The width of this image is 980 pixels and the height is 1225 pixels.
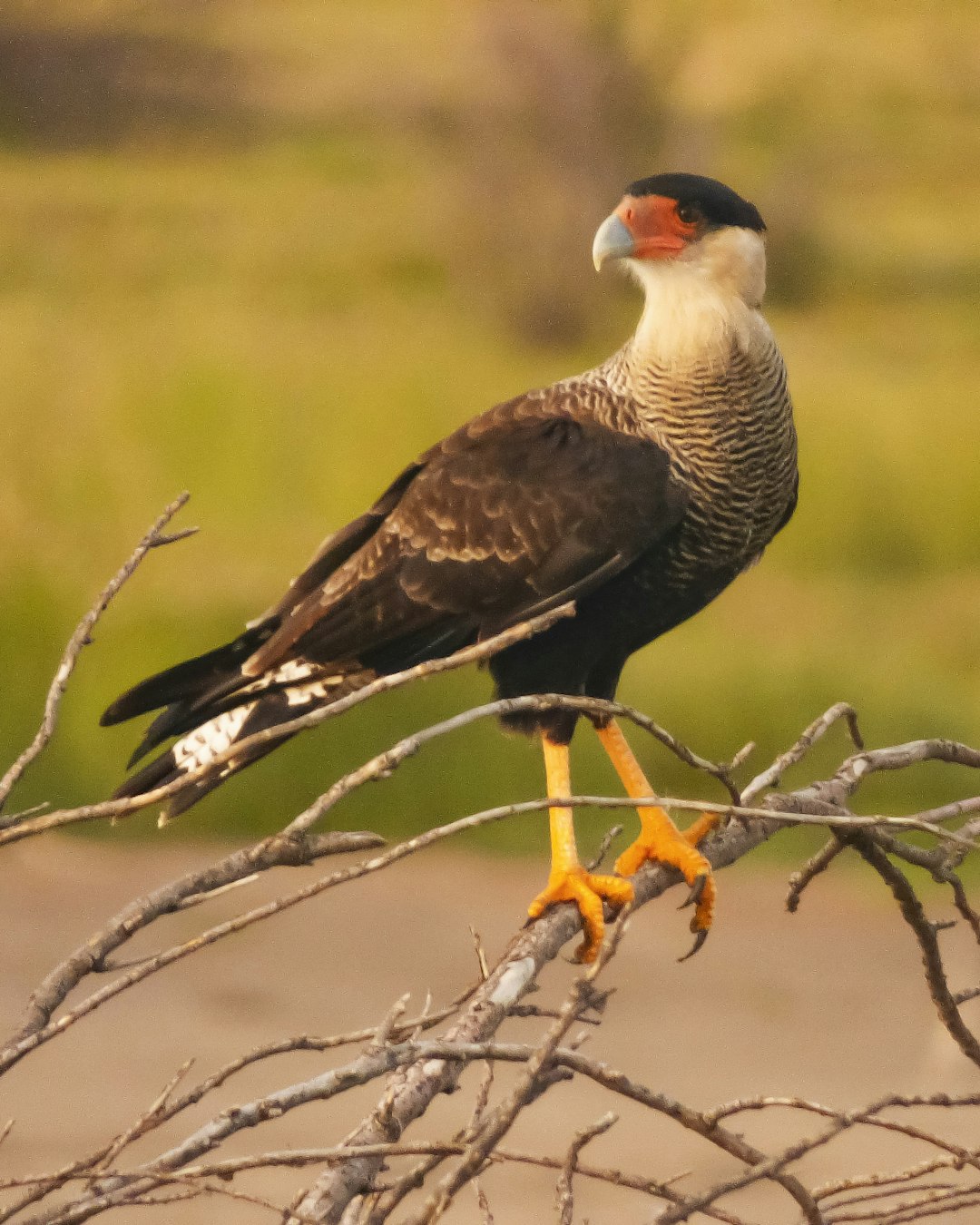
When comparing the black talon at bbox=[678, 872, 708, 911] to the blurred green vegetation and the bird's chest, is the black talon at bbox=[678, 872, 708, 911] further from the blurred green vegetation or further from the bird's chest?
the blurred green vegetation

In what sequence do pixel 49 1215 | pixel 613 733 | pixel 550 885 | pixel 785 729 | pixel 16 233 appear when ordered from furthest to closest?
pixel 16 233 < pixel 785 729 < pixel 613 733 < pixel 550 885 < pixel 49 1215

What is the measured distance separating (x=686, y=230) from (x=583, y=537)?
0.42 metres

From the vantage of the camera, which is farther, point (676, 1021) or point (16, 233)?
point (16, 233)

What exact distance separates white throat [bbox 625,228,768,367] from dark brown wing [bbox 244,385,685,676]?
14 cm

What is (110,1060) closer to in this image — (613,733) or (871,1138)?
(871,1138)

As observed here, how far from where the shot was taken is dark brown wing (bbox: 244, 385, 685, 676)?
6.82 feet

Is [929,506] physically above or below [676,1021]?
above

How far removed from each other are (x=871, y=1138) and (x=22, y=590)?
5429 millimetres

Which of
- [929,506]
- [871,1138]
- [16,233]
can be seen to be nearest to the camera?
[871,1138]

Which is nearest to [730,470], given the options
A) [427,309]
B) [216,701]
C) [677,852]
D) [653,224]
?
[653,224]

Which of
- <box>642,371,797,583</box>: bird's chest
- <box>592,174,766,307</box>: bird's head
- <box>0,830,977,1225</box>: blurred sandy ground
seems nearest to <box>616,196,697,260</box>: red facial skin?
<box>592,174,766,307</box>: bird's head

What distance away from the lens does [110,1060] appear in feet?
28.1

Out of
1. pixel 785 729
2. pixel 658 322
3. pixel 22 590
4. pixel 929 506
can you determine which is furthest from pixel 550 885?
pixel 929 506

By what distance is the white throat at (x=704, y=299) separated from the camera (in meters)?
2.14
